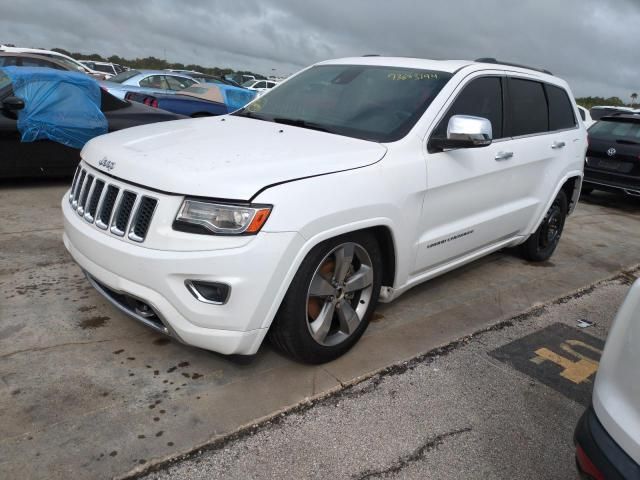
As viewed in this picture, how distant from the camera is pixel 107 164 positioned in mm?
2926

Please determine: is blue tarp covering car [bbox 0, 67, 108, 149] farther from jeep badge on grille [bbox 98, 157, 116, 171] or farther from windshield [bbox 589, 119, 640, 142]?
windshield [bbox 589, 119, 640, 142]

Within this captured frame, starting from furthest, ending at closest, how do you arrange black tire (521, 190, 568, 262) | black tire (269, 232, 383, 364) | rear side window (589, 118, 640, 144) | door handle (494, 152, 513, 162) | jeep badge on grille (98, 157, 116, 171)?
rear side window (589, 118, 640, 144) → black tire (521, 190, 568, 262) → door handle (494, 152, 513, 162) → jeep badge on grille (98, 157, 116, 171) → black tire (269, 232, 383, 364)

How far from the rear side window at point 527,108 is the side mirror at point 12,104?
5171mm

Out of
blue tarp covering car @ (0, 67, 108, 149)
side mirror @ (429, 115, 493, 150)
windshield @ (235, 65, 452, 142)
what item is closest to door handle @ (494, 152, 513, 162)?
side mirror @ (429, 115, 493, 150)

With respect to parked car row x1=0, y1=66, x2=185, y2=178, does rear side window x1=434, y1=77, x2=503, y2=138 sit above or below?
above

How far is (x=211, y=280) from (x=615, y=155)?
28.4 feet

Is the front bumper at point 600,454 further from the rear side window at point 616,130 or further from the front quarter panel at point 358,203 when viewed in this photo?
the rear side window at point 616,130

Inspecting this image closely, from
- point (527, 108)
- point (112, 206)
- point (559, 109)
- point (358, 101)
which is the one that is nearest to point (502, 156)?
point (527, 108)

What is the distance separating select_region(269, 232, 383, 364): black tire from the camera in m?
2.77

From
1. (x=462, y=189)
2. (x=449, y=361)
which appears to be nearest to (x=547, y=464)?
(x=449, y=361)

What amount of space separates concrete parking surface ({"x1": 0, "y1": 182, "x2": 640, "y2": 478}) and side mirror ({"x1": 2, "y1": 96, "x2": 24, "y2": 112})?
2.07m

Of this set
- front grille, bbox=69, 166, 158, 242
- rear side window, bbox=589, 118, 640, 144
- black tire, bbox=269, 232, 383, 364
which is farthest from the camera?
rear side window, bbox=589, 118, 640, 144

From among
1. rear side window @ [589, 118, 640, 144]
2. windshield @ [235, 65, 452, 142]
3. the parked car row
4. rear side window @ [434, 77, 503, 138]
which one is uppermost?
rear side window @ [589, 118, 640, 144]

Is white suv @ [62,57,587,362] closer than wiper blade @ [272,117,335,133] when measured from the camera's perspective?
Yes
